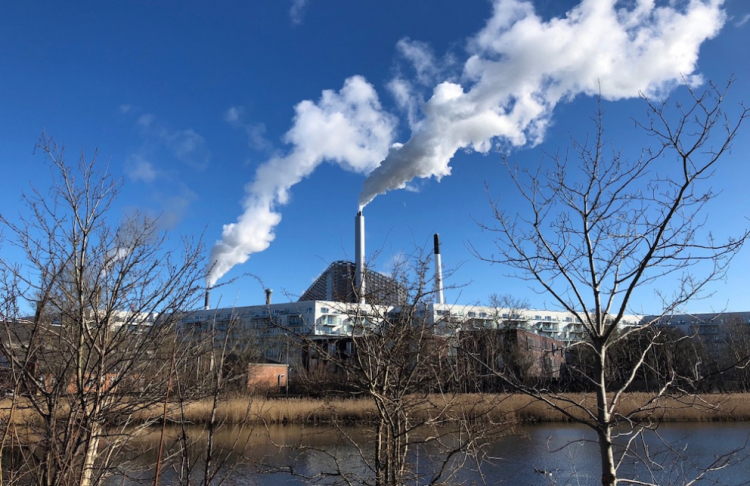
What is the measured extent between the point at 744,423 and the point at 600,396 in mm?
27721

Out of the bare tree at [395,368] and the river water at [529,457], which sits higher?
the bare tree at [395,368]

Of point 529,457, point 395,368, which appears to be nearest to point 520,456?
point 529,457

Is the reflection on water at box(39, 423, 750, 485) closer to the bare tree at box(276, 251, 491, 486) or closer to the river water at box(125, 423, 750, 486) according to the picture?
the river water at box(125, 423, 750, 486)

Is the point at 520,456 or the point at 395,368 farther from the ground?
the point at 395,368

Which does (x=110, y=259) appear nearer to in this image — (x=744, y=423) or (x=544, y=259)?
(x=544, y=259)

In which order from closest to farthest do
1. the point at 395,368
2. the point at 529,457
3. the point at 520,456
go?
1. the point at 395,368
2. the point at 529,457
3. the point at 520,456

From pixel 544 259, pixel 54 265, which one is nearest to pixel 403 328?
pixel 544 259

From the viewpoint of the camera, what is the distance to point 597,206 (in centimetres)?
371

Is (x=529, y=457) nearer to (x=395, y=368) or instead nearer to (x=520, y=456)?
(x=520, y=456)

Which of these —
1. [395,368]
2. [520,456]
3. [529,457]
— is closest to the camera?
[395,368]

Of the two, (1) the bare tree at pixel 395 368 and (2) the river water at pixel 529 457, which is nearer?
(1) the bare tree at pixel 395 368

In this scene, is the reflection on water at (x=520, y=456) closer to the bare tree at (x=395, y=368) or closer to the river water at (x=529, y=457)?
the river water at (x=529, y=457)

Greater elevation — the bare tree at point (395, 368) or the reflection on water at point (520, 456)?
the bare tree at point (395, 368)

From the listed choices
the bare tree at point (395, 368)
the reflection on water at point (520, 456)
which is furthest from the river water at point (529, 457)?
the bare tree at point (395, 368)
